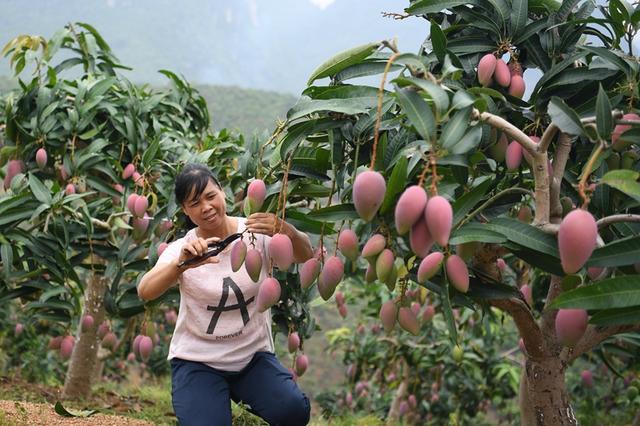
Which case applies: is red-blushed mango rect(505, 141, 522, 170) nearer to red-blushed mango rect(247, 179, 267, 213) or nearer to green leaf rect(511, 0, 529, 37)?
green leaf rect(511, 0, 529, 37)

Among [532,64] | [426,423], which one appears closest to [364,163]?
[532,64]

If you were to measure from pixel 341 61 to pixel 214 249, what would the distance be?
49 centimetres

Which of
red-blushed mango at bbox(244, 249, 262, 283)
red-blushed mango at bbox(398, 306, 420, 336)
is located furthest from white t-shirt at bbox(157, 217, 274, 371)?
red-blushed mango at bbox(398, 306, 420, 336)

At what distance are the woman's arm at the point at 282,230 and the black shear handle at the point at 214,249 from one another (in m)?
0.05

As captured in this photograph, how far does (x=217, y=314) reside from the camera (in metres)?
1.55

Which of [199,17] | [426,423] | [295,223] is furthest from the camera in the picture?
[199,17]

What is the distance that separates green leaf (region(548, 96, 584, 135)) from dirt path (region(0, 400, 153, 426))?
148cm

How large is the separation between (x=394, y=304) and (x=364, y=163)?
0.26 m

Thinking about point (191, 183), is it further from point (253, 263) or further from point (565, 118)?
point (565, 118)

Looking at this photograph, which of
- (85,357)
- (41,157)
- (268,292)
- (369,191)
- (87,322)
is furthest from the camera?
(85,357)

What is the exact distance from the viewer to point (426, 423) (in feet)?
12.9

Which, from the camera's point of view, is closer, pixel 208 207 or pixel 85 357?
pixel 208 207

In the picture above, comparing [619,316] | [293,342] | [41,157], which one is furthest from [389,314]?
[41,157]

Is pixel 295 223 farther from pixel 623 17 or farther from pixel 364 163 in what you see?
pixel 623 17
